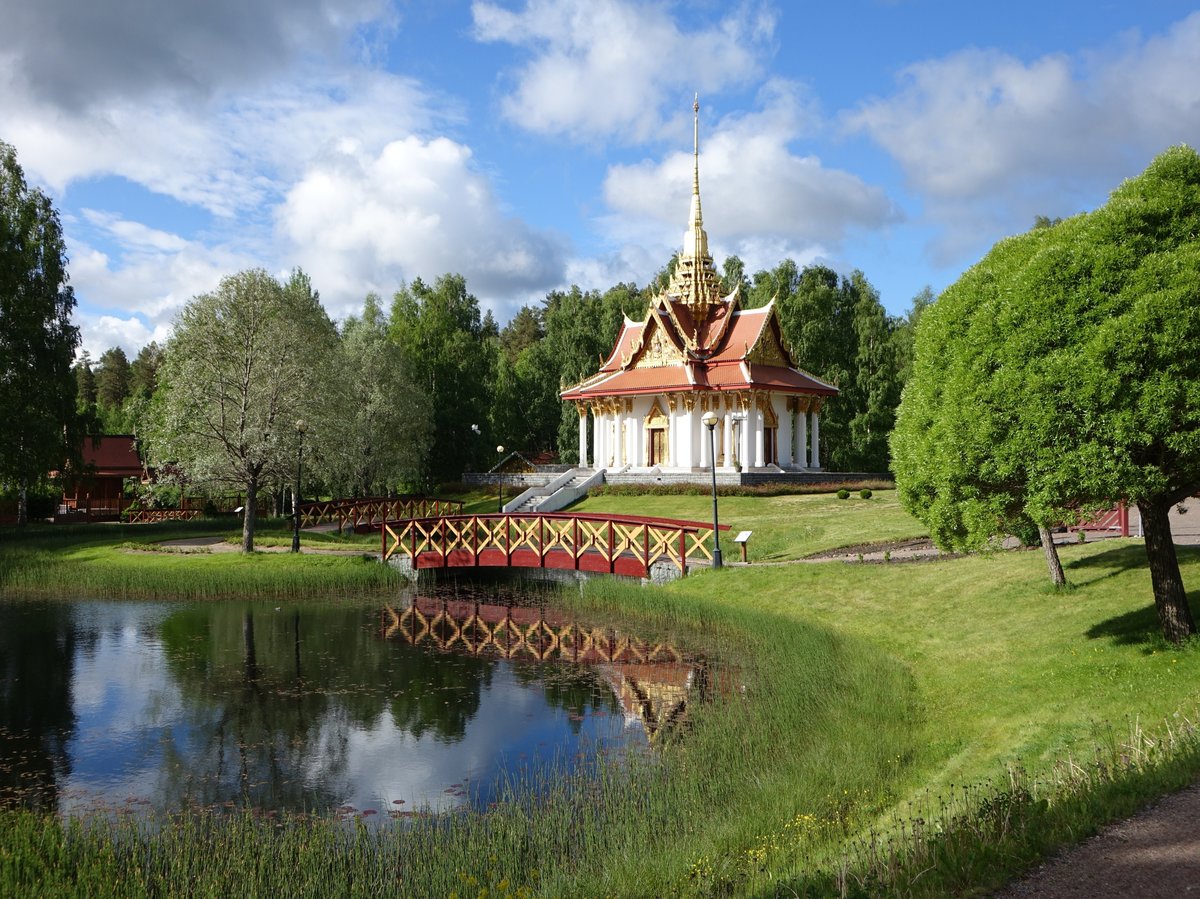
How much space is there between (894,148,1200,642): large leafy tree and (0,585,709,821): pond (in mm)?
6164

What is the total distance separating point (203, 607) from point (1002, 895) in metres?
22.4

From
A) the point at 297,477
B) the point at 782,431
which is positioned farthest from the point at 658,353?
the point at 297,477

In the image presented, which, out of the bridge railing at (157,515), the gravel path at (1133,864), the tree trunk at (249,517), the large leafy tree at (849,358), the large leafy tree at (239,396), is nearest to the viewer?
the gravel path at (1133,864)

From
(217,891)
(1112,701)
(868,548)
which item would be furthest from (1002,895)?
(868,548)

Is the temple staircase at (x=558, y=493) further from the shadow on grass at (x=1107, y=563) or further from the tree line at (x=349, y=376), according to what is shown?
the shadow on grass at (x=1107, y=563)

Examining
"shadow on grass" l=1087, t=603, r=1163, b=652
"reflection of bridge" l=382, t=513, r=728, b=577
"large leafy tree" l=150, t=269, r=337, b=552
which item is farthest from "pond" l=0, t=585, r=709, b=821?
"large leafy tree" l=150, t=269, r=337, b=552

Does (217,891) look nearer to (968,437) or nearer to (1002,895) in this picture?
(1002,895)

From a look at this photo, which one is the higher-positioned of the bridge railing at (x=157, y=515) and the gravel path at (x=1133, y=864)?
the bridge railing at (x=157, y=515)

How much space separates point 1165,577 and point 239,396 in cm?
2865

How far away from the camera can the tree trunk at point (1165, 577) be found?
11.6 m

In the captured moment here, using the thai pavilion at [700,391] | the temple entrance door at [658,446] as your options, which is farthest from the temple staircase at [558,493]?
the temple entrance door at [658,446]

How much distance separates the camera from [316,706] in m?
14.4

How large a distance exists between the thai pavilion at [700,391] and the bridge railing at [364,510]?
10791 mm

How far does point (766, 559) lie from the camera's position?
81.6 ft
